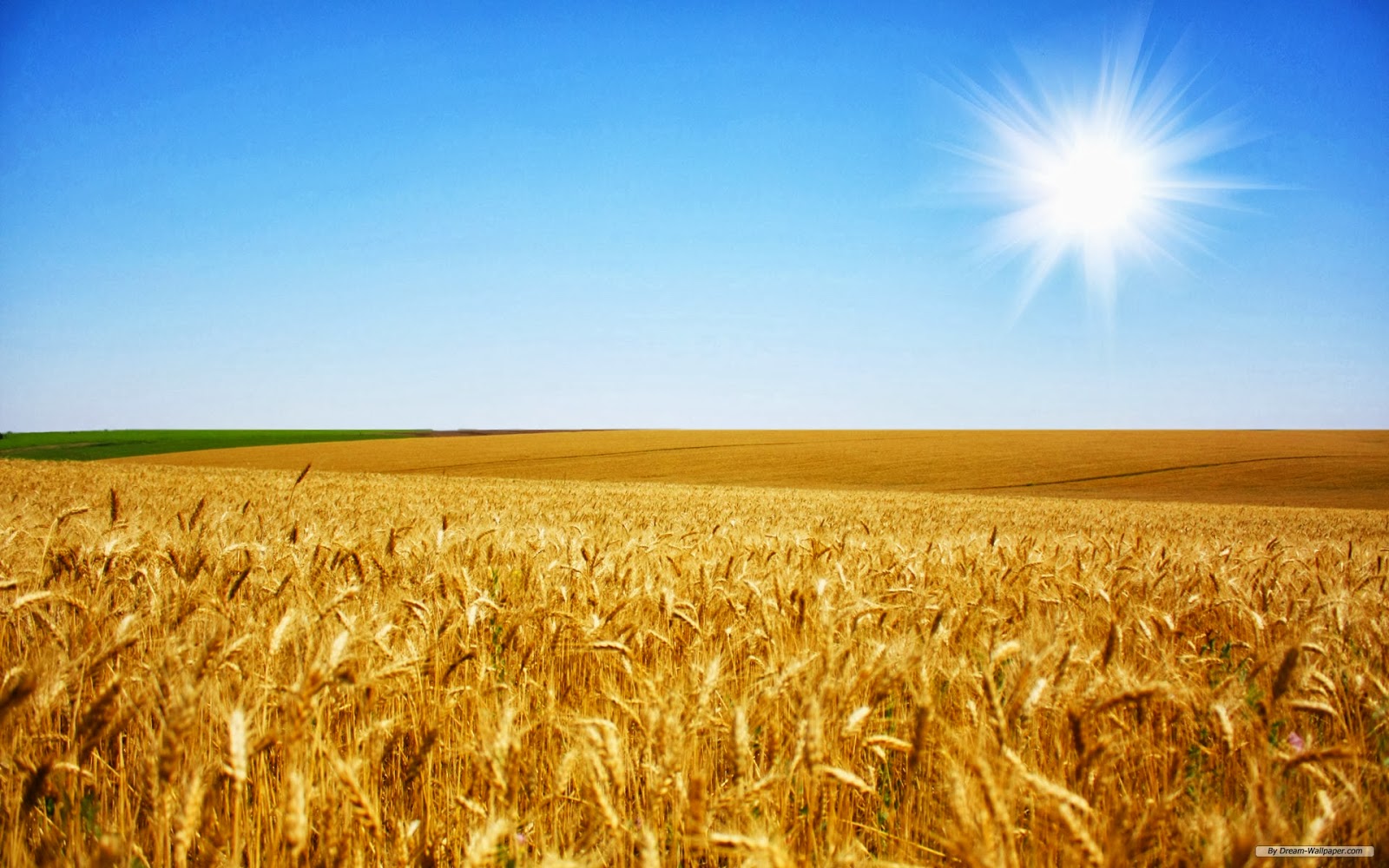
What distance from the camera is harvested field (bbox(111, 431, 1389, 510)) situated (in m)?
33.1

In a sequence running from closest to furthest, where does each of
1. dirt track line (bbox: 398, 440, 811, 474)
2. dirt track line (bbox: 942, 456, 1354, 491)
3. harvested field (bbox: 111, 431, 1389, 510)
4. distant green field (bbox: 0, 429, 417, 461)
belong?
1. dirt track line (bbox: 942, 456, 1354, 491)
2. harvested field (bbox: 111, 431, 1389, 510)
3. dirt track line (bbox: 398, 440, 811, 474)
4. distant green field (bbox: 0, 429, 417, 461)

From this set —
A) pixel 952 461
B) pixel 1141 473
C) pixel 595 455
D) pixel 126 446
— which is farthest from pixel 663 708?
pixel 126 446

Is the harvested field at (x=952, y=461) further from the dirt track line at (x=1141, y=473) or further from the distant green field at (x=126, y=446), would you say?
the distant green field at (x=126, y=446)

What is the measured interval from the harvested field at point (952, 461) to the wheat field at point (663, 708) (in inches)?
1124

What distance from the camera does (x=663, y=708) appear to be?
163cm

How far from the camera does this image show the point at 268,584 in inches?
138

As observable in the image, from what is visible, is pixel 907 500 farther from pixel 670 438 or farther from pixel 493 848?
pixel 670 438

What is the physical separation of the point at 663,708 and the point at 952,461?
4333 cm

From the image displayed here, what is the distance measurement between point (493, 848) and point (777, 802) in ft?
3.16

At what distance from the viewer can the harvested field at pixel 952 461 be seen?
33062 mm

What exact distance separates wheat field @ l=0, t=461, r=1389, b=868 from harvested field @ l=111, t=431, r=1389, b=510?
28.5 meters

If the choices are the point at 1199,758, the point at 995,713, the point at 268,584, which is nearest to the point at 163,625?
the point at 268,584

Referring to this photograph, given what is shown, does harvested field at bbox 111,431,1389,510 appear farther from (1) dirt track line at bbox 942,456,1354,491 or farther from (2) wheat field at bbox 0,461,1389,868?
(2) wheat field at bbox 0,461,1389,868

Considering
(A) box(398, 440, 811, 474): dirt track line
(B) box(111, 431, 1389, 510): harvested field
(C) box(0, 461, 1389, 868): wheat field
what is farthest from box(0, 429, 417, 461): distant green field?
(C) box(0, 461, 1389, 868): wheat field
